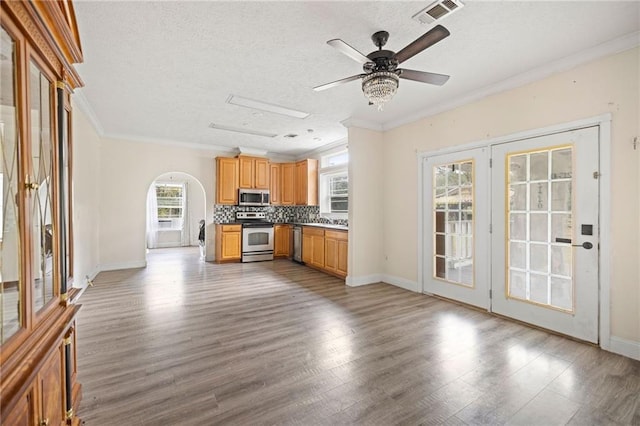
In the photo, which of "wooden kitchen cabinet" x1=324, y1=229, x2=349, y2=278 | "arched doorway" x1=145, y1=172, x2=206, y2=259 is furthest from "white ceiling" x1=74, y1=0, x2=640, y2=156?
"arched doorway" x1=145, y1=172, x2=206, y2=259

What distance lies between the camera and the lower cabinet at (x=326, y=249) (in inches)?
205

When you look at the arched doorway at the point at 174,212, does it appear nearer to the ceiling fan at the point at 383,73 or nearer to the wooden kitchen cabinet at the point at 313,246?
the wooden kitchen cabinet at the point at 313,246

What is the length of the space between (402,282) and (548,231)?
2156 millimetres

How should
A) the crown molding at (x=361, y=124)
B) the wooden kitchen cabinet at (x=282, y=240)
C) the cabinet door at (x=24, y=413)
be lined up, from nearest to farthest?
the cabinet door at (x=24, y=413) < the crown molding at (x=361, y=124) < the wooden kitchen cabinet at (x=282, y=240)

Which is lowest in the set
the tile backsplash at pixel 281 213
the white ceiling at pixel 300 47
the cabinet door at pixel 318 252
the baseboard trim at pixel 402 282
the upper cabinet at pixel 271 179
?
the baseboard trim at pixel 402 282

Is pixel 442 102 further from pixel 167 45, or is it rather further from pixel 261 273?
pixel 261 273

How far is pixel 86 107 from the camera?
166 inches

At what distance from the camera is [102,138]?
18.8ft

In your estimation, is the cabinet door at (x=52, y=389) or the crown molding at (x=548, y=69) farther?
the crown molding at (x=548, y=69)

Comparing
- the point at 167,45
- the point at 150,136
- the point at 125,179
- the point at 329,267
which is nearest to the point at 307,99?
the point at 167,45

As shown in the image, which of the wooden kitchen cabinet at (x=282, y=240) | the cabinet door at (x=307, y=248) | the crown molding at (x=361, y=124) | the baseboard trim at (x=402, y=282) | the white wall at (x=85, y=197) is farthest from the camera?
the wooden kitchen cabinet at (x=282, y=240)

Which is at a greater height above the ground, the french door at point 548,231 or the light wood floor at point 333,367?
the french door at point 548,231

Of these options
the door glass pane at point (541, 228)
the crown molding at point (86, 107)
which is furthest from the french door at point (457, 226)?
the crown molding at point (86, 107)

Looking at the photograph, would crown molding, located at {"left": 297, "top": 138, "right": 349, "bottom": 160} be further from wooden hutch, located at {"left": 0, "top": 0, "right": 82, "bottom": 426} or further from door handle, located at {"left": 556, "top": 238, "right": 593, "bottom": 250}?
wooden hutch, located at {"left": 0, "top": 0, "right": 82, "bottom": 426}
